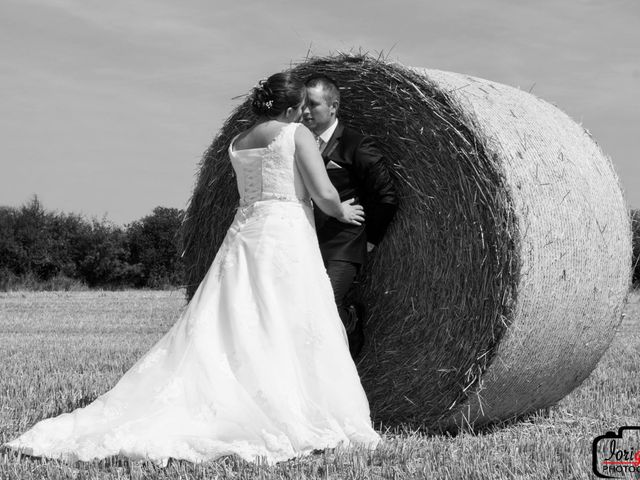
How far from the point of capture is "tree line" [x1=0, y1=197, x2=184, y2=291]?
29.3 meters

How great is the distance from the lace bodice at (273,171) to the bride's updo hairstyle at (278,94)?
0.39ft

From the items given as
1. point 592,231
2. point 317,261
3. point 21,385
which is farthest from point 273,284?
point 21,385

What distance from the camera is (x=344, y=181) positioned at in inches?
205

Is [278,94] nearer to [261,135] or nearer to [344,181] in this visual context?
[261,135]

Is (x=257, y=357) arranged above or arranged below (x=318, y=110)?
below

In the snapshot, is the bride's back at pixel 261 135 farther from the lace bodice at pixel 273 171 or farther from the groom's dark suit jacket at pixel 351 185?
the groom's dark suit jacket at pixel 351 185

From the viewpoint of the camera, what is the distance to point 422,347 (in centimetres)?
535

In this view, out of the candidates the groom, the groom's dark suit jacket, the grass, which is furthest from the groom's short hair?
the grass

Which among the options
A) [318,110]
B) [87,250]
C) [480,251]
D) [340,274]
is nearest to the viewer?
[480,251]

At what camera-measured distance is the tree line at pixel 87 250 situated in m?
29.3

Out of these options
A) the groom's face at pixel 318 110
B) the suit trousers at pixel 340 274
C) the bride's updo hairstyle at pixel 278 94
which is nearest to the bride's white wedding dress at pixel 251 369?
the bride's updo hairstyle at pixel 278 94
